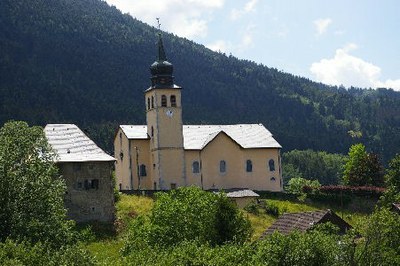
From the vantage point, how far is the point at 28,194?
43.9 metres

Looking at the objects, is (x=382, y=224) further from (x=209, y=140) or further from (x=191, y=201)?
(x=209, y=140)

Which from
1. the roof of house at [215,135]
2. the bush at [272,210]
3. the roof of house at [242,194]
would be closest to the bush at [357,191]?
the roof of house at [215,135]

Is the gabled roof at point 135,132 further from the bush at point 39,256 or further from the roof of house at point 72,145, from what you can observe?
the bush at point 39,256

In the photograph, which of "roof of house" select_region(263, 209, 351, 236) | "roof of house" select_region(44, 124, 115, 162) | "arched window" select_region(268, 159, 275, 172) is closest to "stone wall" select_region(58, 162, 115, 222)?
"roof of house" select_region(44, 124, 115, 162)

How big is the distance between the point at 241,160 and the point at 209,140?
4.79 meters

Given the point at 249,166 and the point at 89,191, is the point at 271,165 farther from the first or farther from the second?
the point at 89,191

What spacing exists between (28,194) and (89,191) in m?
22.5

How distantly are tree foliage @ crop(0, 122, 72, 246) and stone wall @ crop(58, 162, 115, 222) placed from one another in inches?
685

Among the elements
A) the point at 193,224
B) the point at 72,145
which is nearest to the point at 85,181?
Answer: the point at 72,145

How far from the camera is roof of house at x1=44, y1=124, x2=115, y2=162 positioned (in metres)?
66.4

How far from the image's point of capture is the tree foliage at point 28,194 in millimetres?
41844

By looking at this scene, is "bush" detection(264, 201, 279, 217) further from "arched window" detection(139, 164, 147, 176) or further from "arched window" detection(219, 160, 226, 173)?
"arched window" detection(139, 164, 147, 176)

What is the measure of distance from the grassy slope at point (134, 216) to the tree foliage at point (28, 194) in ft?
25.0

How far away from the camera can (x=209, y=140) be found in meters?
84.5
